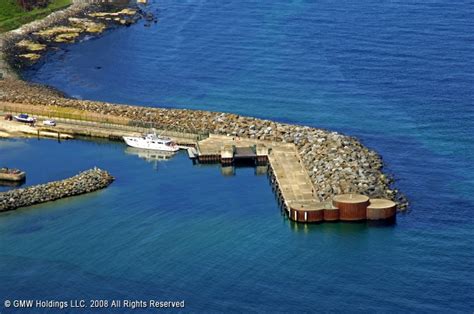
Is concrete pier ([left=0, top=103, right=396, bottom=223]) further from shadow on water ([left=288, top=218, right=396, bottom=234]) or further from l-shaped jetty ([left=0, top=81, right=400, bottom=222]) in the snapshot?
shadow on water ([left=288, top=218, right=396, bottom=234])

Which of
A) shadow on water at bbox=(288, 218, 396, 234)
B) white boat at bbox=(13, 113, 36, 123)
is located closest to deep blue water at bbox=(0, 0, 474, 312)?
shadow on water at bbox=(288, 218, 396, 234)

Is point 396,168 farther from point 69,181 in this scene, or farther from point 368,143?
point 69,181

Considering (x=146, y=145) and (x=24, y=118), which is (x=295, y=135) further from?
(x=24, y=118)

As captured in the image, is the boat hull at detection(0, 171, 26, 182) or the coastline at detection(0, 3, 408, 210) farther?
the boat hull at detection(0, 171, 26, 182)

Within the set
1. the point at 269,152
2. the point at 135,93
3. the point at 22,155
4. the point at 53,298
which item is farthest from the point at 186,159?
the point at 53,298

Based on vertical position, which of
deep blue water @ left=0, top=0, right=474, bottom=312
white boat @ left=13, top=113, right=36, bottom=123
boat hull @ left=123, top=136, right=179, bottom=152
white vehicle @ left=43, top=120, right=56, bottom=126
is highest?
white boat @ left=13, top=113, right=36, bottom=123

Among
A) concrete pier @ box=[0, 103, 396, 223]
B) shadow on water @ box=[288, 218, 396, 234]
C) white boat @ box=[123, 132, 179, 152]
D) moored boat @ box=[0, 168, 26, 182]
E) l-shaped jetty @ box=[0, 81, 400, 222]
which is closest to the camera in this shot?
shadow on water @ box=[288, 218, 396, 234]

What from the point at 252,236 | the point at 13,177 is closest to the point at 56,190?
the point at 13,177
